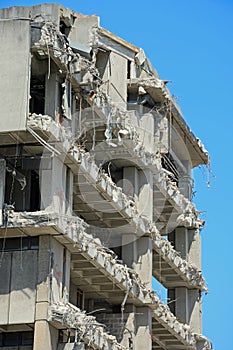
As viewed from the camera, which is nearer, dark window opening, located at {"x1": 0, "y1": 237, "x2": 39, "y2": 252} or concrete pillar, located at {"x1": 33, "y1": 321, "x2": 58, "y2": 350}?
concrete pillar, located at {"x1": 33, "y1": 321, "x2": 58, "y2": 350}

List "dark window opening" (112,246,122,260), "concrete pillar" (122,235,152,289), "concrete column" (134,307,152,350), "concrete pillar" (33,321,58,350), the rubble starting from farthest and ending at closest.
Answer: "dark window opening" (112,246,122,260) < "concrete pillar" (122,235,152,289) < "concrete column" (134,307,152,350) < the rubble < "concrete pillar" (33,321,58,350)

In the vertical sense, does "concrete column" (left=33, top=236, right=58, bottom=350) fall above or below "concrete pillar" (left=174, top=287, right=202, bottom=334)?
below

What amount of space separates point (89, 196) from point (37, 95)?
240 inches

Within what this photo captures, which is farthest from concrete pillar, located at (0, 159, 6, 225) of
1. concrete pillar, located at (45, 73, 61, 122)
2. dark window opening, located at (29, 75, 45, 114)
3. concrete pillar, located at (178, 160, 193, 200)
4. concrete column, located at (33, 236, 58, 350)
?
concrete pillar, located at (178, 160, 193, 200)

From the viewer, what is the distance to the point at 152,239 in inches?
2564

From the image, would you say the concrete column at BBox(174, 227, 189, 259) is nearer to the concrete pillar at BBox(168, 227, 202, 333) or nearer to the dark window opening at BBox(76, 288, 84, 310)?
the concrete pillar at BBox(168, 227, 202, 333)

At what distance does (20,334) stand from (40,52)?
12.9 meters

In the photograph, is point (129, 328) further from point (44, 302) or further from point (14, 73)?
point (14, 73)

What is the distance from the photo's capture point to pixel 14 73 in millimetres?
53375

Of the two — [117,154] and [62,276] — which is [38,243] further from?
[117,154]

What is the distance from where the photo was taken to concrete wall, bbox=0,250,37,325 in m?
52.6

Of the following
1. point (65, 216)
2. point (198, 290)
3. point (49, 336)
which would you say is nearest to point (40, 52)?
point (65, 216)

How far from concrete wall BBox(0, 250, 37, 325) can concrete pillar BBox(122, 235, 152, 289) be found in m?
11.0

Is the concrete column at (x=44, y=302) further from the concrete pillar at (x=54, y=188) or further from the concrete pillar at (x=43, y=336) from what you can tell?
the concrete pillar at (x=54, y=188)
